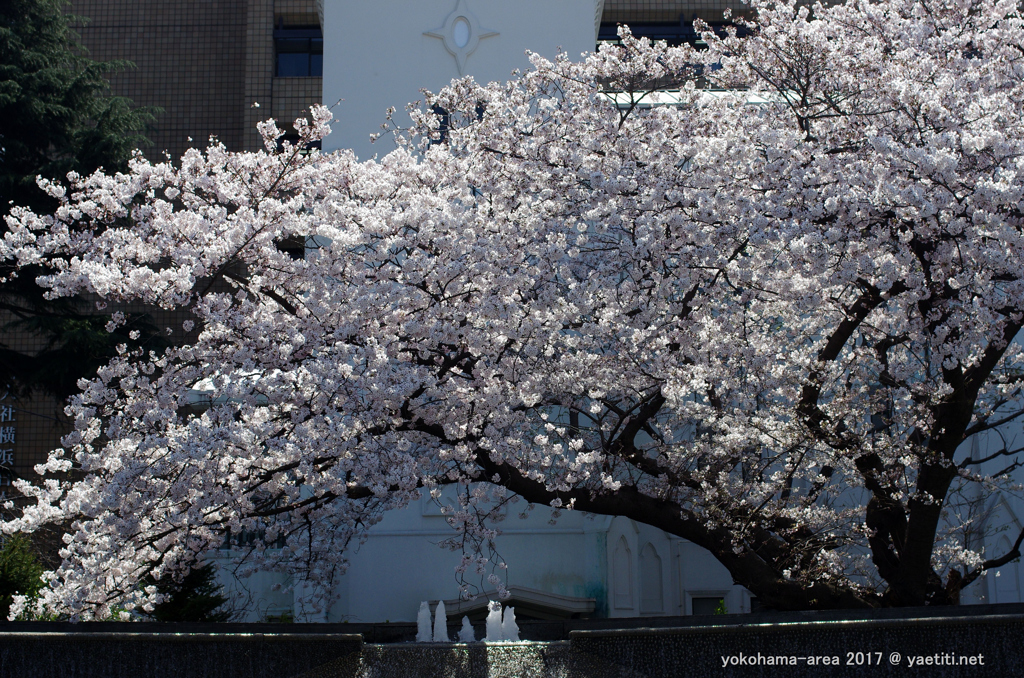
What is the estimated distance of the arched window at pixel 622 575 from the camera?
50.7ft

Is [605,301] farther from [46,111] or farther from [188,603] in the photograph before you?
[46,111]

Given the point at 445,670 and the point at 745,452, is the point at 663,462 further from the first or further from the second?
the point at 445,670

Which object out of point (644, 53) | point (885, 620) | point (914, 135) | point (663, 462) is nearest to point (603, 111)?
point (644, 53)

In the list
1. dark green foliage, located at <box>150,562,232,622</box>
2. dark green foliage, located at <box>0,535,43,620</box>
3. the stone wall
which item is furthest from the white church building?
the stone wall

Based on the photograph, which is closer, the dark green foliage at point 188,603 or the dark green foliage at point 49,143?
the dark green foliage at point 188,603

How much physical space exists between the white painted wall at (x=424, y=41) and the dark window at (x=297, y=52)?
645cm

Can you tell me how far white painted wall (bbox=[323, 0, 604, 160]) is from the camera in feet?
57.6

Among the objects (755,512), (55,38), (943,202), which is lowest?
(755,512)

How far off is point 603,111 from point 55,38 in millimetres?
13355

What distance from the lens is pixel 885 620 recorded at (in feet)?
20.3

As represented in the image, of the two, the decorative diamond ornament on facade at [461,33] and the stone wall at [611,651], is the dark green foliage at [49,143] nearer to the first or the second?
the decorative diamond ornament on facade at [461,33]

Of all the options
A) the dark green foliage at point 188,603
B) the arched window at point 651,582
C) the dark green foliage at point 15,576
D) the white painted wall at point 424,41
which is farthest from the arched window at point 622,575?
the white painted wall at point 424,41

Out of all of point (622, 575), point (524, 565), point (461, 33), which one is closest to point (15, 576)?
point (524, 565)

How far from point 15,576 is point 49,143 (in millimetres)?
9261
